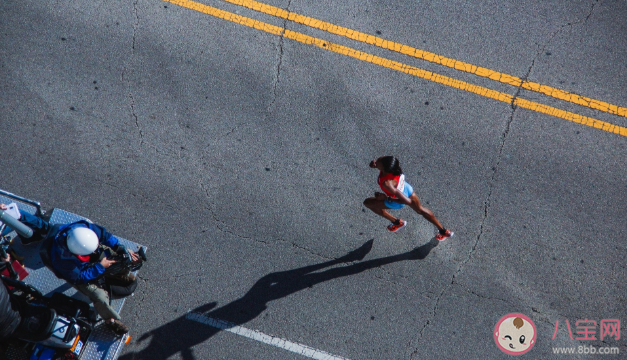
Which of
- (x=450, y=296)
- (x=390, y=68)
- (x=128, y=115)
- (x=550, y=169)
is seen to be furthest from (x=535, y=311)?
(x=128, y=115)

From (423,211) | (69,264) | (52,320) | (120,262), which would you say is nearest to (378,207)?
(423,211)

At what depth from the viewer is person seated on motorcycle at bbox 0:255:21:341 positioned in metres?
4.18

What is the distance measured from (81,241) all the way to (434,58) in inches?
214

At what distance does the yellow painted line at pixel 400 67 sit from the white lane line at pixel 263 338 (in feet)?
14.0

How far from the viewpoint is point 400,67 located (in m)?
6.75

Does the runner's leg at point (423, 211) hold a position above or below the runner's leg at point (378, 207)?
above

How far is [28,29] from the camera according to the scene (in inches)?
265

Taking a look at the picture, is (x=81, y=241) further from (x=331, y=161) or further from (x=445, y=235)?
(x=445, y=235)

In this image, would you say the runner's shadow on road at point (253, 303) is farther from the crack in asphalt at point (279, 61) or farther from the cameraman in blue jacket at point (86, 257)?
the crack in asphalt at point (279, 61)

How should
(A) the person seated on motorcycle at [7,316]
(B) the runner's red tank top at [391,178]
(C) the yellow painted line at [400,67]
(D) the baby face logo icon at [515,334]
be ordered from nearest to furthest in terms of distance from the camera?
(A) the person seated on motorcycle at [7,316] → (B) the runner's red tank top at [391,178] → (D) the baby face logo icon at [515,334] → (C) the yellow painted line at [400,67]

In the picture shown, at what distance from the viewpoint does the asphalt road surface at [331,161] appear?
19.4 ft

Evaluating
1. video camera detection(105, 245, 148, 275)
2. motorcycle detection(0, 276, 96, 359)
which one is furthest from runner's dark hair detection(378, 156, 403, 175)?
motorcycle detection(0, 276, 96, 359)

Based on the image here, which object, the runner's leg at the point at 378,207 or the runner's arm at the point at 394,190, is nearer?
the runner's arm at the point at 394,190

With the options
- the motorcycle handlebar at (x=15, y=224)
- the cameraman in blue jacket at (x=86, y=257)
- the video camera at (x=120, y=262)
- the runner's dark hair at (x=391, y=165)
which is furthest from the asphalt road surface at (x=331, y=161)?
the motorcycle handlebar at (x=15, y=224)
